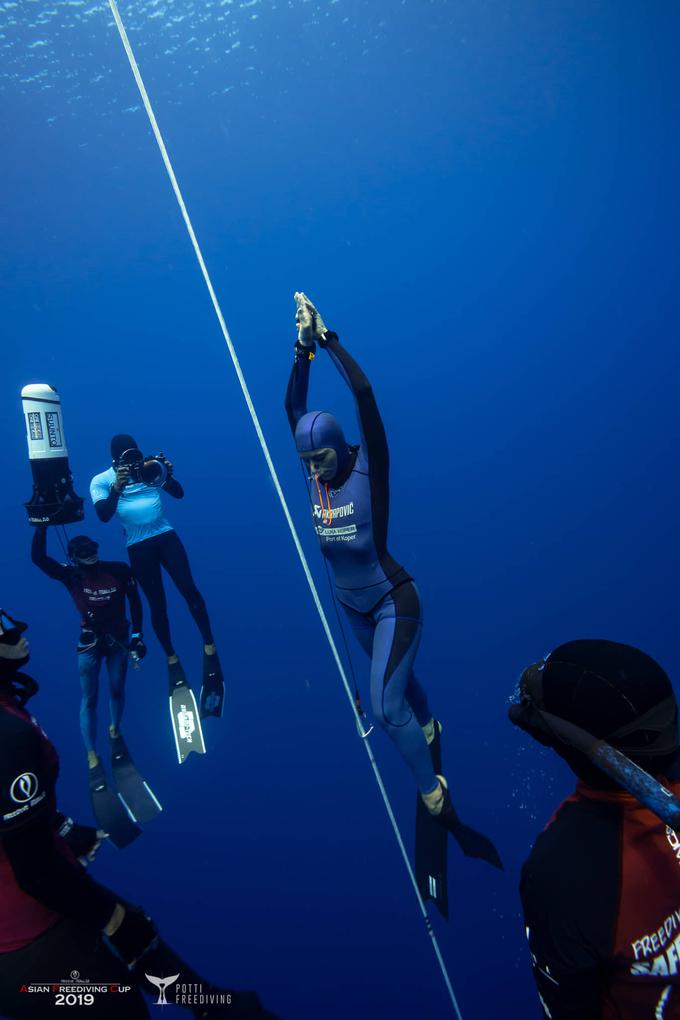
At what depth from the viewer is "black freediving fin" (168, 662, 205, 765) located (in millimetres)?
5199

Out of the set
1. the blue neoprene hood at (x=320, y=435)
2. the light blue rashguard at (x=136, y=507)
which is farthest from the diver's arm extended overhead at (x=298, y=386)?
the light blue rashguard at (x=136, y=507)

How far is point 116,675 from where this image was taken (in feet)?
16.7

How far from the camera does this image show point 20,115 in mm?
7645

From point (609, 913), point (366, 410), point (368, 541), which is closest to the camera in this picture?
point (609, 913)

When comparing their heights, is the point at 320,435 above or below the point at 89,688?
above

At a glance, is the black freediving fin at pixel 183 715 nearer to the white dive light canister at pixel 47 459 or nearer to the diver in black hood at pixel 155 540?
the diver in black hood at pixel 155 540

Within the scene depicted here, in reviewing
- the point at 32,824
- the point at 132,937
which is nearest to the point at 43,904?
the point at 32,824

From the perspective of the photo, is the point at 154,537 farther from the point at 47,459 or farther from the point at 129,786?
the point at 129,786

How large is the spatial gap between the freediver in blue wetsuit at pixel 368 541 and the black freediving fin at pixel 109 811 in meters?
3.33

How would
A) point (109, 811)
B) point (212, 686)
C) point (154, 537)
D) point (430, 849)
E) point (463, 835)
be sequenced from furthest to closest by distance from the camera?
1. point (109, 811)
2. point (212, 686)
3. point (154, 537)
4. point (430, 849)
5. point (463, 835)

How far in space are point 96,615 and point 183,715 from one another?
1291 mm

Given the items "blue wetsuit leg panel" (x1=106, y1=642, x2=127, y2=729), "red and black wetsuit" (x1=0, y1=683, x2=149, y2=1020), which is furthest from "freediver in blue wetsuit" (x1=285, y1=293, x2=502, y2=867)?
"blue wetsuit leg panel" (x1=106, y1=642, x2=127, y2=729)

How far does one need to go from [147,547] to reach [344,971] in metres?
5.86

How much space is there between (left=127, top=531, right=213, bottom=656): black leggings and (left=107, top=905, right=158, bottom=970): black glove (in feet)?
8.51
